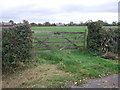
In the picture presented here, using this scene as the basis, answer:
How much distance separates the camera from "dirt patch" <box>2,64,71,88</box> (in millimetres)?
5397

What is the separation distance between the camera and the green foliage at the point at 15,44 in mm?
6391

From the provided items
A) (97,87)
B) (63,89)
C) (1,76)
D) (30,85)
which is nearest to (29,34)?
(1,76)

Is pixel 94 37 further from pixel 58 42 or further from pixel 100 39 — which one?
pixel 58 42

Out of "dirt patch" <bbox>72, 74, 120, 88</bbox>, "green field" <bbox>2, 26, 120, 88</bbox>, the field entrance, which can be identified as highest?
the field entrance

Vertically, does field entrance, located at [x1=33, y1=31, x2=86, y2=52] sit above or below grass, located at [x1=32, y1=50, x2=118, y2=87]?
above

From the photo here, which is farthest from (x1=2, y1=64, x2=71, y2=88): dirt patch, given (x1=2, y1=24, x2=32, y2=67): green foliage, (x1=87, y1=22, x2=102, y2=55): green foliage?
(x1=87, y1=22, x2=102, y2=55): green foliage

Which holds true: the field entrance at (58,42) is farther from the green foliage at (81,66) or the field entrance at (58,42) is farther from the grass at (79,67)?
the green foliage at (81,66)

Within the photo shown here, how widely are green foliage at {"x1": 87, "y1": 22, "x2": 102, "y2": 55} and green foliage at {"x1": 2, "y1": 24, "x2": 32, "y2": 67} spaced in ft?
14.1

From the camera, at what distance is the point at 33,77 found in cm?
593

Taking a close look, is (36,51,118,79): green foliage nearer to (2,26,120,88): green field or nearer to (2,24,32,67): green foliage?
(2,26,120,88): green field

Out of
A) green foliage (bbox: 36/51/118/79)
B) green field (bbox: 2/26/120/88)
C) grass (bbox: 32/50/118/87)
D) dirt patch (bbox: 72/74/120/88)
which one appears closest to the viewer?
dirt patch (bbox: 72/74/120/88)

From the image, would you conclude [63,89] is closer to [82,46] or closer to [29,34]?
[29,34]

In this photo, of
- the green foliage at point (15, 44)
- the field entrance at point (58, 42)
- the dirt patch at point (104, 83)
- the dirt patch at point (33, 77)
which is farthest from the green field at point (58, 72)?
the field entrance at point (58, 42)

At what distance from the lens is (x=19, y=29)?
23.0 ft
